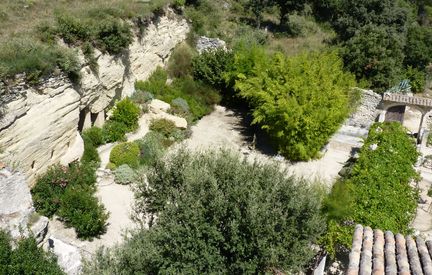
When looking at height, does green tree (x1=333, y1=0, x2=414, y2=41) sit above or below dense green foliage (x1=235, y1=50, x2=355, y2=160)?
above

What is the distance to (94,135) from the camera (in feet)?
58.4

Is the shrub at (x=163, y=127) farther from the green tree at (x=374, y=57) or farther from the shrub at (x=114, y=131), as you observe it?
the green tree at (x=374, y=57)

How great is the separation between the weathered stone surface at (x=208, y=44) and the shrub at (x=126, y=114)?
790 cm

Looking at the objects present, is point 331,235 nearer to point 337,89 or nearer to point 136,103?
point 337,89

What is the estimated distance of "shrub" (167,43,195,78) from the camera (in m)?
24.5

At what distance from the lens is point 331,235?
11.9m

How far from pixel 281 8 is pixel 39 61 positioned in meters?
22.0

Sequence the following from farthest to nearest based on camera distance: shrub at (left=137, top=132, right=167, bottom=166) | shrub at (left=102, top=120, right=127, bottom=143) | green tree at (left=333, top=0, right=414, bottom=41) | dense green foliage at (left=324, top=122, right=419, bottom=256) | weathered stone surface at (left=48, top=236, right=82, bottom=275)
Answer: green tree at (left=333, top=0, right=414, bottom=41)
shrub at (left=102, top=120, right=127, bottom=143)
shrub at (left=137, top=132, right=167, bottom=166)
dense green foliage at (left=324, top=122, right=419, bottom=256)
weathered stone surface at (left=48, top=236, right=82, bottom=275)

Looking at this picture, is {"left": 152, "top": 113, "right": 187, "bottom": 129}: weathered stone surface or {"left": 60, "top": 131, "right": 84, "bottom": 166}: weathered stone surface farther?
{"left": 152, "top": 113, "right": 187, "bottom": 129}: weathered stone surface

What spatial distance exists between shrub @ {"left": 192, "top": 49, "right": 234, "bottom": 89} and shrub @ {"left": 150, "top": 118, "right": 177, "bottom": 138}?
4.96 meters

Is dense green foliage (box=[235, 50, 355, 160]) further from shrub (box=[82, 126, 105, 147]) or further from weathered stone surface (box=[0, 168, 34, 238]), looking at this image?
weathered stone surface (box=[0, 168, 34, 238])

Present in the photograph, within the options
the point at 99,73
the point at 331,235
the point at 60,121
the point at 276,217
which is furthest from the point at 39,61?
the point at 331,235

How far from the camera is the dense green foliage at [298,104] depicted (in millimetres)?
18031

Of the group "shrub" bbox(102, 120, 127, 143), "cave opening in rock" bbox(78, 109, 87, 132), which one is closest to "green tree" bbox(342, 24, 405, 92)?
"shrub" bbox(102, 120, 127, 143)
